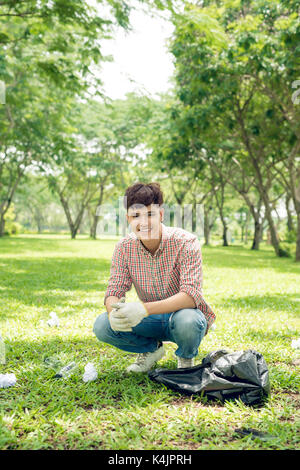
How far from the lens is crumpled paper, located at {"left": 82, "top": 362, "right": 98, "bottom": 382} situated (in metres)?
2.98

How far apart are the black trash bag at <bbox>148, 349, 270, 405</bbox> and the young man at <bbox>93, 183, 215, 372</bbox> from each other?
0.52ft

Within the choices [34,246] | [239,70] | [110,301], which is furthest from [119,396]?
→ [34,246]

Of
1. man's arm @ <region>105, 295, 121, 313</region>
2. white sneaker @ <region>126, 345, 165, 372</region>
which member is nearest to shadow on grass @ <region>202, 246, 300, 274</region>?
white sneaker @ <region>126, 345, 165, 372</region>

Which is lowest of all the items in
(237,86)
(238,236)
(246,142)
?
(238,236)

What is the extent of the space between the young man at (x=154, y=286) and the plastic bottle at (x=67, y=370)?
15.1 inches

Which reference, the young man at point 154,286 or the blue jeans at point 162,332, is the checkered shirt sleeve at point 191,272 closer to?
the young man at point 154,286

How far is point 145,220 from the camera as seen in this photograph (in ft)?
9.34

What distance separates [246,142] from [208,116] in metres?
2.34

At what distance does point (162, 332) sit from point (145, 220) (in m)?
0.81

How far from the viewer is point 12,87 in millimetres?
13492

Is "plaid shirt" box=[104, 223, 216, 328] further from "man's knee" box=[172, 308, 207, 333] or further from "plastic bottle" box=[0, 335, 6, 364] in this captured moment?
"plastic bottle" box=[0, 335, 6, 364]

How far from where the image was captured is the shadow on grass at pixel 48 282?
6177mm
